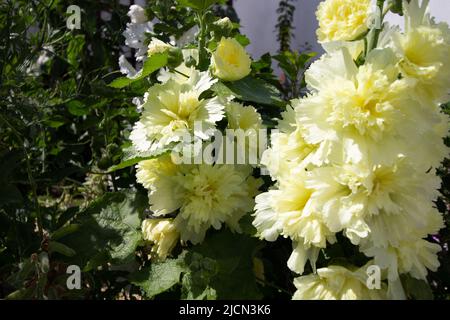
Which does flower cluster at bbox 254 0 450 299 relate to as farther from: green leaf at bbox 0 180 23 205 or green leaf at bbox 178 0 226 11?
green leaf at bbox 0 180 23 205

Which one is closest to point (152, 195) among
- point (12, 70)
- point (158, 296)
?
point (158, 296)

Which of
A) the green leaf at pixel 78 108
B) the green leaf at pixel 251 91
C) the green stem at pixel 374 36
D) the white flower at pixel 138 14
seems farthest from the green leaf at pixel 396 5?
the green leaf at pixel 78 108

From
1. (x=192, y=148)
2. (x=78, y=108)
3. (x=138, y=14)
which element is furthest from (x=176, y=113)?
(x=78, y=108)

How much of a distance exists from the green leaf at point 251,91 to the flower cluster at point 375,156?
20 centimetres

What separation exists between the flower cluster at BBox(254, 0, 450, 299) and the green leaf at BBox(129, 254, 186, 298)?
0.70ft

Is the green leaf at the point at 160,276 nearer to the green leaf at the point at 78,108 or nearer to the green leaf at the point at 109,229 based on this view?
the green leaf at the point at 109,229

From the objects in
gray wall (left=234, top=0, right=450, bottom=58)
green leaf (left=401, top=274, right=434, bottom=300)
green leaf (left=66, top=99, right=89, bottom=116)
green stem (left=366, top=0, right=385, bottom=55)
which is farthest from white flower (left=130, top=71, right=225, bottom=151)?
gray wall (left=234, top=0, right=450, bottom=58)

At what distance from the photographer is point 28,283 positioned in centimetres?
85

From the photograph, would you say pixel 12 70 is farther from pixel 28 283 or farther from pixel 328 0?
pixel 328 0

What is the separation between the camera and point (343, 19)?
736 millimetres

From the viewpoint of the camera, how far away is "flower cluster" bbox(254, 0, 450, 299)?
24.1 inches

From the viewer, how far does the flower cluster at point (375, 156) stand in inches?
24.1

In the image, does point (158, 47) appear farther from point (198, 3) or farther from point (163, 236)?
point (163, 236)

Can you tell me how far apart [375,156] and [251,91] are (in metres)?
0.33
